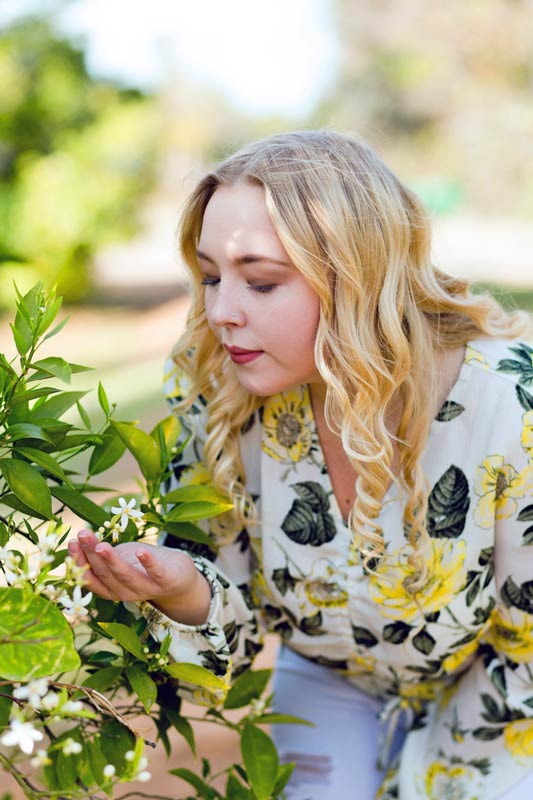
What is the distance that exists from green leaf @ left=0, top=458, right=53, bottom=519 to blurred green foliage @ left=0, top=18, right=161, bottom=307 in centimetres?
1053

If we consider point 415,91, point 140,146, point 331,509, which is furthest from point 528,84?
point 331,509

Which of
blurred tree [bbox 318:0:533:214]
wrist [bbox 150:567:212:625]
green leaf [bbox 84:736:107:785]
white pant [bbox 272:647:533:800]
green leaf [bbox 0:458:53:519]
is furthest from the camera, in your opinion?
blurred tree [bbox 318:0:533:214]

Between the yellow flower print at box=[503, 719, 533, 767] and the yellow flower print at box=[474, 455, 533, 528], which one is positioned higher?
the yellow flower print at box=[474, 455, 533, 528]

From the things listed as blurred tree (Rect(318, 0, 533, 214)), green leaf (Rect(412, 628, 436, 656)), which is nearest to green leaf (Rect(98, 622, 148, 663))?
green leaf (Rect(412, 628, 436, 656))

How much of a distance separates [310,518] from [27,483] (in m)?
0.88

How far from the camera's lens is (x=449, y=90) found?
27062 millimetres

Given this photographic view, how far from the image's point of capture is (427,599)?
2002 mm

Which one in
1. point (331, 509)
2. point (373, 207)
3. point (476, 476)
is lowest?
point (331, 509)

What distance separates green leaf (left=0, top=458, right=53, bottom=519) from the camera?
1319mm

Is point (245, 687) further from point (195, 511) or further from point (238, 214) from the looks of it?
point (238, 214)

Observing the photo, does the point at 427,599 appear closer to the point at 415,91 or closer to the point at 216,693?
the point at 216,693

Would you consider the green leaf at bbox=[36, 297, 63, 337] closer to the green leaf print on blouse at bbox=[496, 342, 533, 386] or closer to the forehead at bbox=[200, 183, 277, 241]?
the forehead at bbox=[200, 183, 277, 241]

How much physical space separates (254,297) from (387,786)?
1.26 metres

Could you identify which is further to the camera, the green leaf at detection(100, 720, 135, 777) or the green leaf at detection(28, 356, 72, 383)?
the green leaf at detection(100, 720, 135, 777)
